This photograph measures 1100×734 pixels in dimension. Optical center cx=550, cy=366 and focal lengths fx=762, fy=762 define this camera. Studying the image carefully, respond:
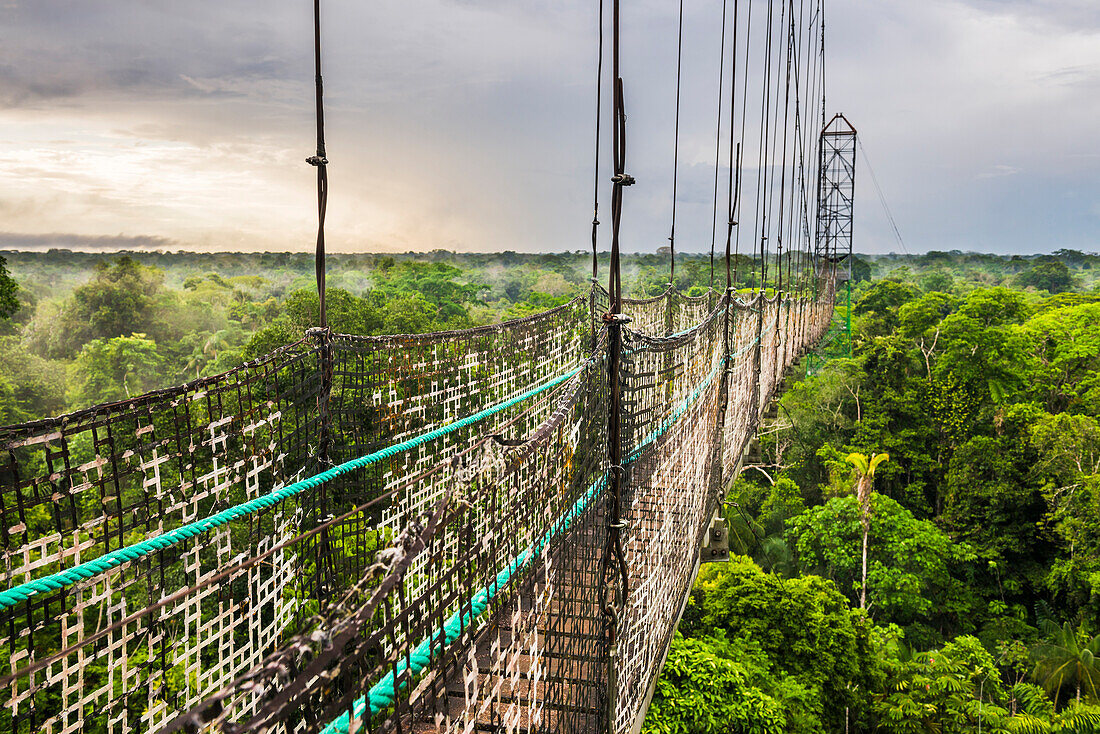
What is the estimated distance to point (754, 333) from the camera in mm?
5051

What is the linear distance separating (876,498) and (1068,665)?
404cm

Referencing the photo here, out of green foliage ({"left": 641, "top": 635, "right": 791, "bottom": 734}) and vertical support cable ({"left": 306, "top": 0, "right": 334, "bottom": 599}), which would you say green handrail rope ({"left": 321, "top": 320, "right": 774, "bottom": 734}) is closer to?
vertical support cable ({"left": 306, "top": 0, "right": 334, "bottom": 599})

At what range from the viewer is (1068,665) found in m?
10.3

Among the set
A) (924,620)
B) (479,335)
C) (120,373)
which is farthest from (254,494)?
(120,373)

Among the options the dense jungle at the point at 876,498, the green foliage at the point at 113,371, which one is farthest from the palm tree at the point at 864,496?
the green foliage at the point at 113,371

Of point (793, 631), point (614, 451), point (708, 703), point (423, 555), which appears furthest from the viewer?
point (793, 631)

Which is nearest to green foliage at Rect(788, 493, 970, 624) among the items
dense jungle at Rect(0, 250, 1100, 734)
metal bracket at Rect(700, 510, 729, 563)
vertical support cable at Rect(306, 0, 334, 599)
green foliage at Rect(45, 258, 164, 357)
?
dense jungle at Rect(0, 250, 1100, 734)

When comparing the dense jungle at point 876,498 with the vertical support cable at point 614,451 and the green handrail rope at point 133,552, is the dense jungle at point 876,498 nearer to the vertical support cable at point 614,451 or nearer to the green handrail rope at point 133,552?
the vertical support cable at point 614,451

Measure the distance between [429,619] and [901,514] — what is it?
14490mm

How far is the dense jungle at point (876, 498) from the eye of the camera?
9.01 m

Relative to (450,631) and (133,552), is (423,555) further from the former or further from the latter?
(133,552)

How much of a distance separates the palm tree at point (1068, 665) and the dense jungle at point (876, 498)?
3cm

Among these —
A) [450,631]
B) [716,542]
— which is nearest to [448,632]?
[450,631]

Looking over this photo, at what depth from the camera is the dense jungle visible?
9.01 meters
